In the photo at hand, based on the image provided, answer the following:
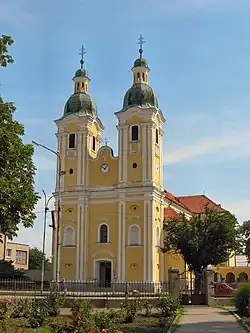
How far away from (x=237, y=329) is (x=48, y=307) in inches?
280

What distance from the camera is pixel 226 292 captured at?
35969 mm

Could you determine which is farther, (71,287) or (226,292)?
(71,287)

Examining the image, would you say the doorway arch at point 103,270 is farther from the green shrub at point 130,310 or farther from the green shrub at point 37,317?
Result: the green shrub at point 37,317

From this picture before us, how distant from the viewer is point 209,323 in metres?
17.9

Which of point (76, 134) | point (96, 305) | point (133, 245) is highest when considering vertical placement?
point (76, 134)

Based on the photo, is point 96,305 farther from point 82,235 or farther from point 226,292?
point 82,235

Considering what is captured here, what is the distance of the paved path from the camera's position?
15797 mm

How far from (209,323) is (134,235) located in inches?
1251

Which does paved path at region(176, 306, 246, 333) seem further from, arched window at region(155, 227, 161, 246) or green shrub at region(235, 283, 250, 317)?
arched window at region(155, 227, 161, 246)

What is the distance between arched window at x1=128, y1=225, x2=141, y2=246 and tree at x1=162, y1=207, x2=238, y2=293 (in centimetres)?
345

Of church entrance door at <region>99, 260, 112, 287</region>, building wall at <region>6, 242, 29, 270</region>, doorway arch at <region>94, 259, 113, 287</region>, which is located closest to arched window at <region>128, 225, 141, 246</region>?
doorway arch at <region>94, 259, 113, 287</region>

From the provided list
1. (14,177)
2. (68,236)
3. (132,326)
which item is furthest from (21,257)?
(132,326)

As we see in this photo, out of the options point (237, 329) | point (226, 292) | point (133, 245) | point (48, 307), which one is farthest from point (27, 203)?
point (133, 245)

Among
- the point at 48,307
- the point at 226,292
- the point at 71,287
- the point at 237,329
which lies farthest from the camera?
the point at 71,287
